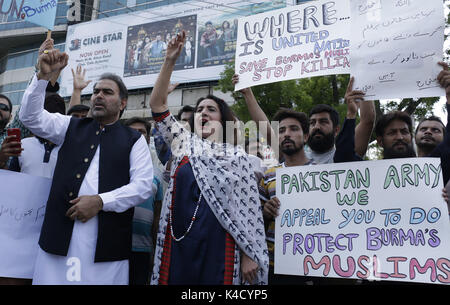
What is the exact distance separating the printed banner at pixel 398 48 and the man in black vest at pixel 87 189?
5.30 ft

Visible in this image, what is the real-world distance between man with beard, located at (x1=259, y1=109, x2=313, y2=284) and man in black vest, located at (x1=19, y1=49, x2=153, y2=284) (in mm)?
860

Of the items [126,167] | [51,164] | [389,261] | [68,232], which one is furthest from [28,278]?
[389,261]

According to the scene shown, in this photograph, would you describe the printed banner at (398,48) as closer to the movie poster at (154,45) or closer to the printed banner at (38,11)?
the printed banner at (38,11)

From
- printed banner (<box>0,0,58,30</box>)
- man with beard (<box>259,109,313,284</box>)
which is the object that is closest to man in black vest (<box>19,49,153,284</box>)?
man with beard (<box>259,109,313,284</box>)

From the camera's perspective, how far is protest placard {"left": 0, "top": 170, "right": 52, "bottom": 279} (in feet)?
7.62

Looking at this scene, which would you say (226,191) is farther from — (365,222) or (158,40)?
(158,40)

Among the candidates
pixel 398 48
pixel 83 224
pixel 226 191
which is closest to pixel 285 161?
pixel 226 191

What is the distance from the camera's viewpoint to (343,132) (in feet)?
8.45

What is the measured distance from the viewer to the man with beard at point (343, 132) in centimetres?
256

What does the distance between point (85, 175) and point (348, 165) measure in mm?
1657

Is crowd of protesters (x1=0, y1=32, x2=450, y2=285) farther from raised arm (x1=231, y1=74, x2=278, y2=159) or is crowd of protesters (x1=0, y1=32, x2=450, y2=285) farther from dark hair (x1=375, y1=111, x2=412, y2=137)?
raised arm (x1=231, y1=74, x2=278, y2=159)

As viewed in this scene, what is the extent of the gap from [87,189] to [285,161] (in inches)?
58.2

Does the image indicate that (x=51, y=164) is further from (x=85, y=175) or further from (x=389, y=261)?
(x=389, y=261)

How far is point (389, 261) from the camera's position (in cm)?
221
